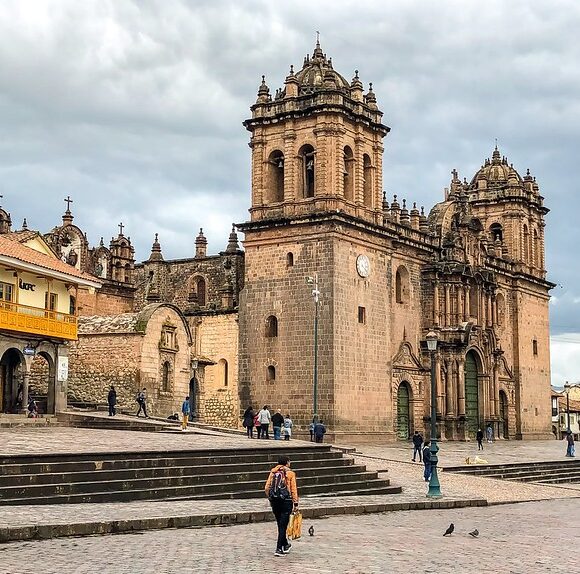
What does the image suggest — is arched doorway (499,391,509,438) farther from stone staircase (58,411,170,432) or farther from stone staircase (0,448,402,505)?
stone staircase (0,448,402,505)

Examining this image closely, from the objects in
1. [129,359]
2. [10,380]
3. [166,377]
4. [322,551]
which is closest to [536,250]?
[166,377]

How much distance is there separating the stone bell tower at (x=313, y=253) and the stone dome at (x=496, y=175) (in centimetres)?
1744

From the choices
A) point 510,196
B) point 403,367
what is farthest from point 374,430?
point 510,196

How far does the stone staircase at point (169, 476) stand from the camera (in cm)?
1811

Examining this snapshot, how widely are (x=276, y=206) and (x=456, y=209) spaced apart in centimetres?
1542

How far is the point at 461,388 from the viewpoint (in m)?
48.2

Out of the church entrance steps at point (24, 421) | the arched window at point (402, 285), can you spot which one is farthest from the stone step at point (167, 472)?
the arched window at point (402, 285)

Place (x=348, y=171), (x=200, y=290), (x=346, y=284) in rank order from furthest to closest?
(x=200, y=290), (x=348, y=171), (x=346, y=284)

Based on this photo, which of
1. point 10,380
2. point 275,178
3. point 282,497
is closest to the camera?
point 282,497

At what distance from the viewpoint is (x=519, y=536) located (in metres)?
16.3

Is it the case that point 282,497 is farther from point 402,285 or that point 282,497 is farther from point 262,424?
point 402,285

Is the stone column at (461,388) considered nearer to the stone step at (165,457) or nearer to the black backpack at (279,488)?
the stone step at (165,457)

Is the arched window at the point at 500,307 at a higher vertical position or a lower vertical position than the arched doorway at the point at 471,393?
higher

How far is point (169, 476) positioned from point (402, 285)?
88.4 feet
